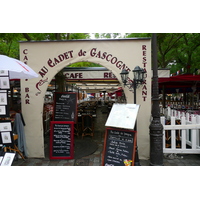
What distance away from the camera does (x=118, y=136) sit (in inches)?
136

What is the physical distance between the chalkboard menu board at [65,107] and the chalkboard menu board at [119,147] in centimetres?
216

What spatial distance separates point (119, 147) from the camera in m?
3.42

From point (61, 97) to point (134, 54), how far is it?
9.04 ft

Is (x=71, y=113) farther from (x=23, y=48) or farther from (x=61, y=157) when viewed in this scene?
(x=23, y=48)

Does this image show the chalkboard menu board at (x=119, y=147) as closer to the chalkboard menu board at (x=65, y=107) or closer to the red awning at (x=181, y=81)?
the chalkboard menu board at (x=65, y=107)

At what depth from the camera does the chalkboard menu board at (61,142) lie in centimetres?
461

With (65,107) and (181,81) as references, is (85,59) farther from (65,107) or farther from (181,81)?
(181,81)

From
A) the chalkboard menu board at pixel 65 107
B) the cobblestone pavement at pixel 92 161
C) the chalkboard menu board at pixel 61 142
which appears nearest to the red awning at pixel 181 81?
the cobblestone pavement at pixel 92 161

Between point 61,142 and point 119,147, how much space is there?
196 centimetres

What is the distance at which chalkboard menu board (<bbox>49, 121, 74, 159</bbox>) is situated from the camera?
4.61 m

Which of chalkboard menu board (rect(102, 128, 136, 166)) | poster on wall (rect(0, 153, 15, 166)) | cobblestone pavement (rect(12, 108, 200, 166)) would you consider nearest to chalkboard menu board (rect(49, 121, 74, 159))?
cobblestone pavement (rect(12, 108, 200, 166))

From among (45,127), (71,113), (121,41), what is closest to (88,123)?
(71,113)

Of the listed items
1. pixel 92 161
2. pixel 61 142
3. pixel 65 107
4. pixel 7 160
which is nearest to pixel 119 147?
pixel 92 161

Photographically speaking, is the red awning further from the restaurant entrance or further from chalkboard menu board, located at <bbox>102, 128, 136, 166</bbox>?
chalkboard menu board, located at <bbox>102, 128, 136, 166</bbox>
